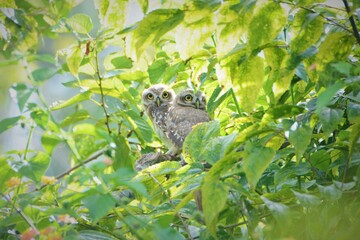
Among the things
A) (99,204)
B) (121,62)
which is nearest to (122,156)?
(99,204)

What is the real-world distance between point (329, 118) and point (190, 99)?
2815 mm

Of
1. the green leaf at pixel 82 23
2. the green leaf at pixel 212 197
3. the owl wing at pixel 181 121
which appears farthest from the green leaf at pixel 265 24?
the owl wing at pixel 181 121

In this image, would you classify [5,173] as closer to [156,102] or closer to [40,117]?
[40,117]

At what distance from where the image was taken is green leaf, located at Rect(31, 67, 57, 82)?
0.89 m

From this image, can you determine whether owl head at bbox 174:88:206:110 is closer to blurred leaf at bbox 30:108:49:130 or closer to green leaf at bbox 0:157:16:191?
green leaf at bbox 0:157:16:191

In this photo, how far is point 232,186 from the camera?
1.01 metres

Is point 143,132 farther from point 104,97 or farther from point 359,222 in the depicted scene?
point 359,222

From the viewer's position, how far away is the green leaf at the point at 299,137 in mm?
931

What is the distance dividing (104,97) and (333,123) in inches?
26.7

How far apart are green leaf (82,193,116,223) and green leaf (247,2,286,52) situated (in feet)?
1.17

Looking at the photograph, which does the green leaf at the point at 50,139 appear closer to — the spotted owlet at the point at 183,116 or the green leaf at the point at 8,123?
the green leaf at the point at 8,123

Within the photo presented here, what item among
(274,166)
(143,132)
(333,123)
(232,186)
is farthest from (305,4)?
(143,132)

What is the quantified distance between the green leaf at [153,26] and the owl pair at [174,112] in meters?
2.10

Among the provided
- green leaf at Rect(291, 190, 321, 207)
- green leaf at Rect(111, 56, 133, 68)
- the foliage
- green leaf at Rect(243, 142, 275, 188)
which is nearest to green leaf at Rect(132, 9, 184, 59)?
the foliage
